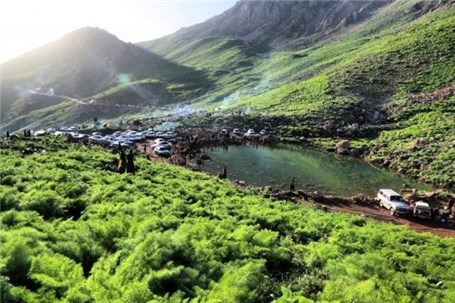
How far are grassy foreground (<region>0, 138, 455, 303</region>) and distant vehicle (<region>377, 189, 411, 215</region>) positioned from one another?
55.2ft

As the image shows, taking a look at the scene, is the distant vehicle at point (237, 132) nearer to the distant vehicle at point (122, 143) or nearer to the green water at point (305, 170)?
the green water at point (305, 170)

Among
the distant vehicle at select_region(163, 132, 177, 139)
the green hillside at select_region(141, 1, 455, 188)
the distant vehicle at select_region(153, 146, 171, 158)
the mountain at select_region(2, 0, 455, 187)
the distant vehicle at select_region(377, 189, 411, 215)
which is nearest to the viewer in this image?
the distant vehicle at select_region(377, 189, 411, 215)

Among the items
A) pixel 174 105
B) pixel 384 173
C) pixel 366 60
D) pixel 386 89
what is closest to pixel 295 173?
pixel 384 173

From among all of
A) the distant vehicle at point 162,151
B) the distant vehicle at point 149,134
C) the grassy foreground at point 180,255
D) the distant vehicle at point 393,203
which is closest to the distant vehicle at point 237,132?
the distant vehicle at point 149,134

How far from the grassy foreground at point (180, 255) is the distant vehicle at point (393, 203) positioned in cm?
1681

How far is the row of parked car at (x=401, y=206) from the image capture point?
41.1m

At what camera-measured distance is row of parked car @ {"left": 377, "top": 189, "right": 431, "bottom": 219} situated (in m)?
41.1

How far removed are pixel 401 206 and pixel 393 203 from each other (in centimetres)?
116

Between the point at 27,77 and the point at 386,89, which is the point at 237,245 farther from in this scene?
the point at 27,77

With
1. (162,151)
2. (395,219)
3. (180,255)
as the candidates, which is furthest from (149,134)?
(180,255)

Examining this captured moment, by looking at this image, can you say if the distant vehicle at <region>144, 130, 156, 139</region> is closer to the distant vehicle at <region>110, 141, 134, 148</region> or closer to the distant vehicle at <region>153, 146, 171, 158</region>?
the distant vehicle at <region>110, 141, 134, 148</region>

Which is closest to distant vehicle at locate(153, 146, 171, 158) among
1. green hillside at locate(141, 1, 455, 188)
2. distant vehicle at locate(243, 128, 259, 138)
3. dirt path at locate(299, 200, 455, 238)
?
distant vehicle at locate(243, 128, 259, 138)

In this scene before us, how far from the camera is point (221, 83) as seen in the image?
165625mm

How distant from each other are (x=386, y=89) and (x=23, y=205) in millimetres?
102120
